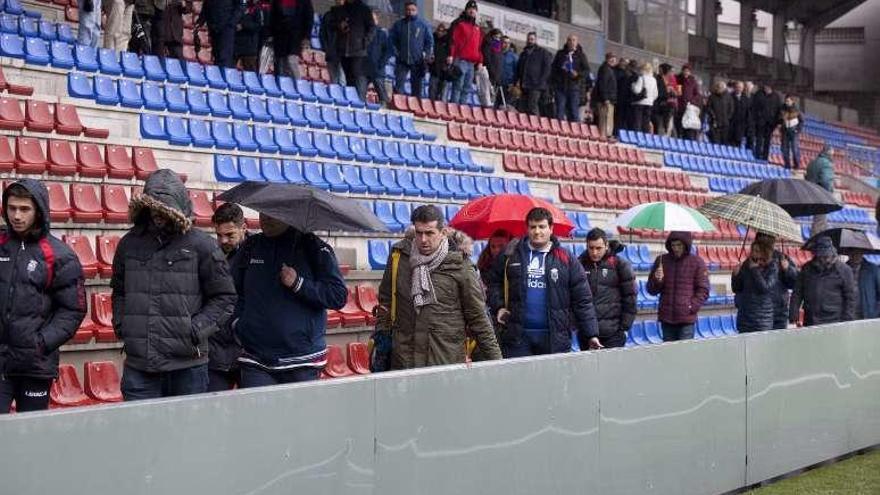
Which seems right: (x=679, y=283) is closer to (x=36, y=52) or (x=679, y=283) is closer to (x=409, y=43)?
(x=36, y=52)

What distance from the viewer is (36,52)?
13086 mm

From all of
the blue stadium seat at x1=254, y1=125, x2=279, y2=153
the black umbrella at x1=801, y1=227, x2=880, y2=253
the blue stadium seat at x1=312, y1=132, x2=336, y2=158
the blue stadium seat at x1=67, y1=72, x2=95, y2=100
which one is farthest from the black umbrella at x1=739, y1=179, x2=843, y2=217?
the blue stadium seat at x1=67, y1=72, x2=95, y2=100

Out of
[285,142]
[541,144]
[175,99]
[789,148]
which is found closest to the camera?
[175,99]

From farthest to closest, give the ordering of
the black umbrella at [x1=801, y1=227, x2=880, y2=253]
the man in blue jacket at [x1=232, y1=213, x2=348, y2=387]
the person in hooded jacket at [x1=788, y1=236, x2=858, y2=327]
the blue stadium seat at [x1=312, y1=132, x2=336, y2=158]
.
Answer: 1. the blue stadium seat at [x1=312, y1=132, x2=336, y2=158]
2. the black umbrella at [x1=801, y1=227, x2=880, y2=253]
3. the person in hooded jacket at [x1=788, y1=236, x2=858, y2=327]
4. the man in blue jacket at [x1=232, y1=213, x2=348, y2=387]

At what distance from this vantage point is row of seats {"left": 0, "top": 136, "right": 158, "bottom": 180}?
11.0 metres

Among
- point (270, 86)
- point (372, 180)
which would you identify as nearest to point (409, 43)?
point (270, 86)

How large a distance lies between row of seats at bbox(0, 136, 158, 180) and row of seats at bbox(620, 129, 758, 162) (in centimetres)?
1238

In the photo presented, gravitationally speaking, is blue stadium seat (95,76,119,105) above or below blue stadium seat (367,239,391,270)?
→ above

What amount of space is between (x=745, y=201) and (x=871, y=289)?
7.56ft

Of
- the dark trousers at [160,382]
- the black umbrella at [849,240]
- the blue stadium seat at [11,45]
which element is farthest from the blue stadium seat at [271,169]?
the dark trousers at [160,382]

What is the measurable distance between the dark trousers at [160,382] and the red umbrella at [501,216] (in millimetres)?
4552

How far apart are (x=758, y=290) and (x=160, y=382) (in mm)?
6711

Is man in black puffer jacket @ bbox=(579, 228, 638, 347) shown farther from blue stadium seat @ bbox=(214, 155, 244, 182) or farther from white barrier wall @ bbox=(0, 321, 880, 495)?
blue stadium seat @ bbox=(214, 155, 244, 182)

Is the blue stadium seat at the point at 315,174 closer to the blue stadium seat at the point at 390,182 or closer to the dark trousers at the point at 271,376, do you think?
the blue stadium seat at the point at 390,182
